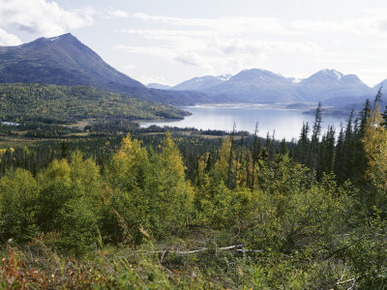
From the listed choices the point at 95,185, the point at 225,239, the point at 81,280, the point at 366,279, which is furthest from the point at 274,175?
the point at 95,185

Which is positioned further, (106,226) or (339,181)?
(339,181)

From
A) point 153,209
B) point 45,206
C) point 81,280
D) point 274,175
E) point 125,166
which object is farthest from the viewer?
point 125,166

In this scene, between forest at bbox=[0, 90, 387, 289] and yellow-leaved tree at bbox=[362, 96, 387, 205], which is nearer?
forest at bbox=[0, 90, 387, 289]

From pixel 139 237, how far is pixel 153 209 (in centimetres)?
297

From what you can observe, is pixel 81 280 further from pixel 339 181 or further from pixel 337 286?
pixel 339 181

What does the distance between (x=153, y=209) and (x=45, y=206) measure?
688 inches

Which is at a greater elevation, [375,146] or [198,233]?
[375,146]

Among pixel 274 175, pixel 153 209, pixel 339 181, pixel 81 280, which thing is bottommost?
pixel 339 181

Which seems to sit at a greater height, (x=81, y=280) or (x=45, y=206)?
(x=81, y=280)

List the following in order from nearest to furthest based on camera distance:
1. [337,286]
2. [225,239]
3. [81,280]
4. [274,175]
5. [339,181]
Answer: [81,280]
[337,286]
[225,239]
[274,175]
[339,181]

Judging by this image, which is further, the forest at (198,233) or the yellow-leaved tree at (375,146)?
the yellow-leaved tree at (375,146)

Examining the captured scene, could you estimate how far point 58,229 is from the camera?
3231 centimetres

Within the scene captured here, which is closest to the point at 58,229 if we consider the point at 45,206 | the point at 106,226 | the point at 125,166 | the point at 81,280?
the point at 45,206

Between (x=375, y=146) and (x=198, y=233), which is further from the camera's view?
(x=375, y=146)
